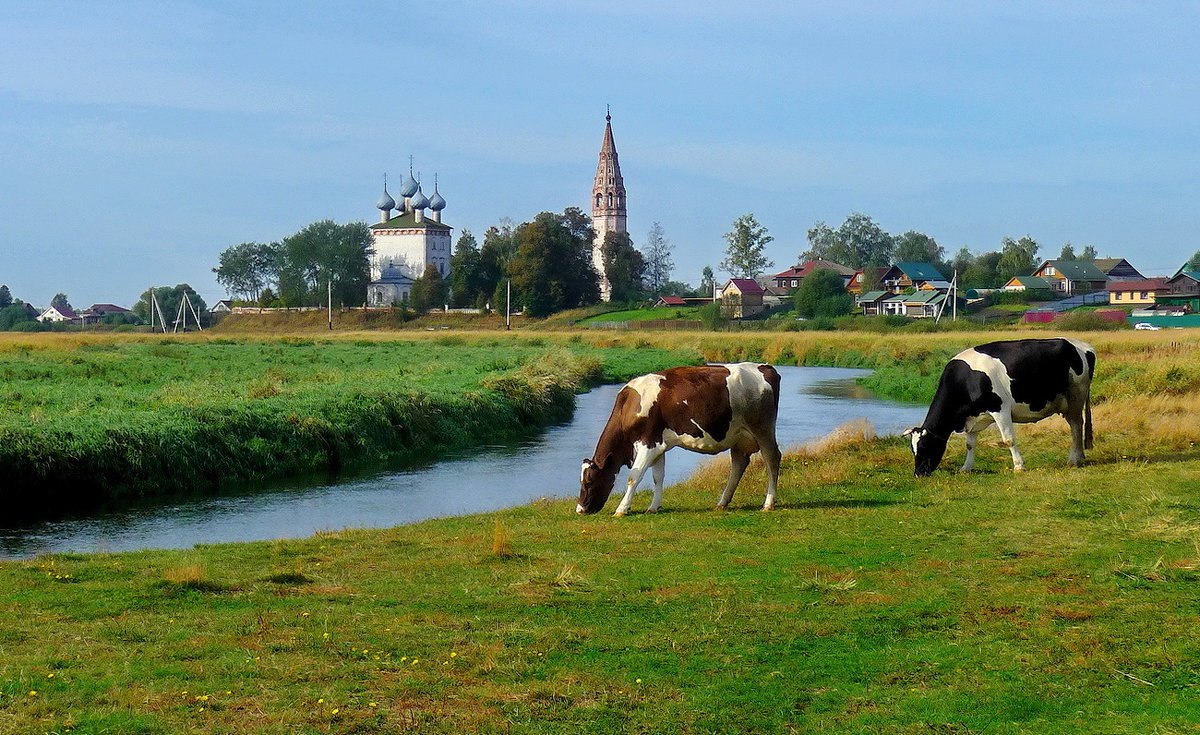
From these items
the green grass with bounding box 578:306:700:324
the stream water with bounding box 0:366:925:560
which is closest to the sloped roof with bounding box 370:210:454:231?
the green grass with bounding box 578:306:700:324

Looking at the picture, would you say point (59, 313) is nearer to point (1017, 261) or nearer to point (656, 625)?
point (1017, 261)

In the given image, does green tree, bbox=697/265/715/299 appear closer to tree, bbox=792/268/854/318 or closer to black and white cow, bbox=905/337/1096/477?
tree, bbox=792/268/854/318

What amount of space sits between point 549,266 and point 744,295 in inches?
1028

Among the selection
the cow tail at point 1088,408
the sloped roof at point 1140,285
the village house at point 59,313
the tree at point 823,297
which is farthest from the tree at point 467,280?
the cow tail at point 1088,408

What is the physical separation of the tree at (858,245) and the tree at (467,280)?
66245 mm

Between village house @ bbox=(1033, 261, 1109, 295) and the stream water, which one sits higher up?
village house @ bbox=(1033, 261, 1109, 295)

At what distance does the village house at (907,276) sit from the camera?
119m

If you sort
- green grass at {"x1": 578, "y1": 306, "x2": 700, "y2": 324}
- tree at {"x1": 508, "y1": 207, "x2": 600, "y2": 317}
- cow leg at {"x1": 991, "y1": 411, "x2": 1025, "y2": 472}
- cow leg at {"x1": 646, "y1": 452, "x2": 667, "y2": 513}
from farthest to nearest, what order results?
tree at {"x1": 508, "y1": 207, "x2": 600, "y2": 317} < green grass at {"x1": 578, "y1": 306, "x2": 700, "y2": 324} < cow leg at {"x1": 991, "y1": 411, "x2": 1025, "y2": 472} < cow leg at {"x1": 646, "y1": 452, "x2": 667, "y2": 513}

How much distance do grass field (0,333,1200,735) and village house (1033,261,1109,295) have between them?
109 meters

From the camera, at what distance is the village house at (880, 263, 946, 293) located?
391 ft

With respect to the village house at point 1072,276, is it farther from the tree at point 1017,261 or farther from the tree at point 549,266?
the tree at point 549,266

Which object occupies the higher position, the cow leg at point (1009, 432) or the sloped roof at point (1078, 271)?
the sloped roof at point (1078, 271)

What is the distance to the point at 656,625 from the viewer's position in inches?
325

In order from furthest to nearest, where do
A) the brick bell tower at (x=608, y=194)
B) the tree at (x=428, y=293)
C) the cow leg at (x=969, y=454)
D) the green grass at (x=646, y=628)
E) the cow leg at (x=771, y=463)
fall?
1. the brick bell tower at (x=608, y=194)
2. the tree at (x=428, y=293)
3. the cow leg at (x=969, y=454)
4. the cow leg at (x=771, y=463)
5. the green grass at (x=646, y=628)
